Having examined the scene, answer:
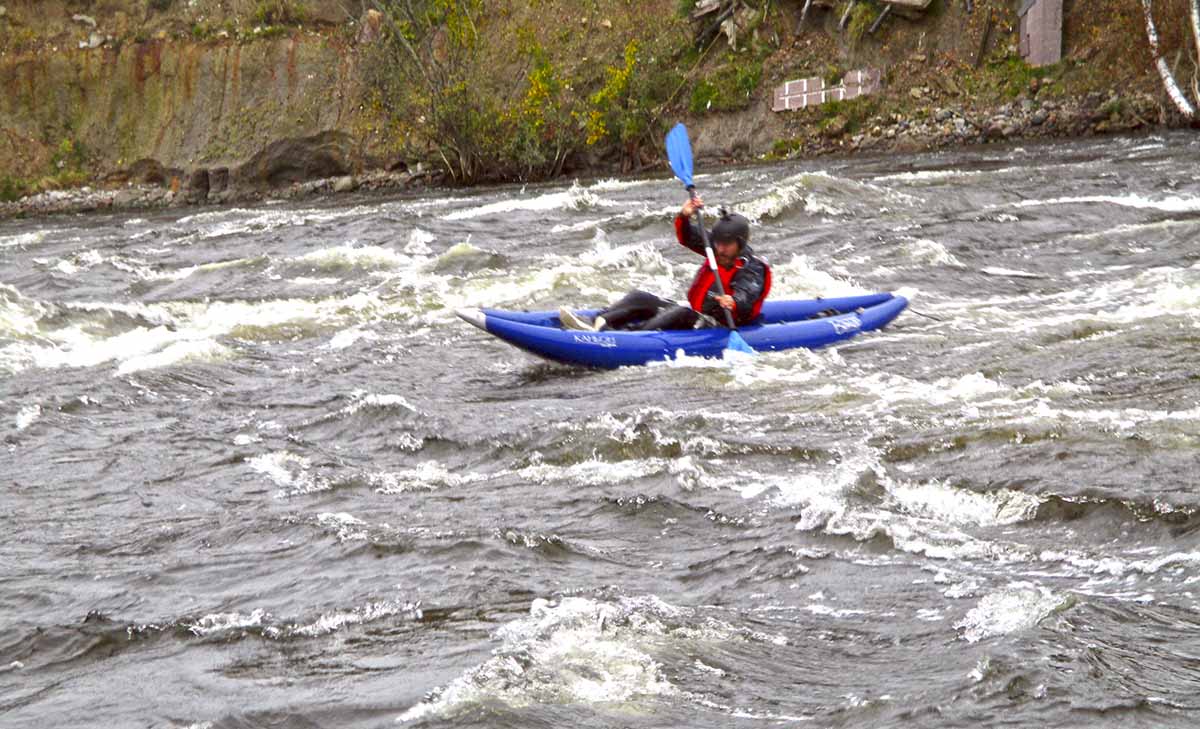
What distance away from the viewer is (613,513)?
226 inches

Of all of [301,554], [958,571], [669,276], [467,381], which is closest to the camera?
[958,571]

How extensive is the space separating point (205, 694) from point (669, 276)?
8655 millimetres

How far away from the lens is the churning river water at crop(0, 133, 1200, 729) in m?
4.01

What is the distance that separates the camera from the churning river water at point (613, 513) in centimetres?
401

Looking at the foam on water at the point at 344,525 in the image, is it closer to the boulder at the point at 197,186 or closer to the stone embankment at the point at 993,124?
the stone embankment at the point at 993,124

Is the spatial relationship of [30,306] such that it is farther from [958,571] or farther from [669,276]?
[958,571]

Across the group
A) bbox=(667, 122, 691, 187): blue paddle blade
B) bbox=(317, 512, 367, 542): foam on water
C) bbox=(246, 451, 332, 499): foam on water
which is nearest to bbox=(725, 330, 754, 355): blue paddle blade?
bbox=(667, 122, 691, 187): blue paddle blade

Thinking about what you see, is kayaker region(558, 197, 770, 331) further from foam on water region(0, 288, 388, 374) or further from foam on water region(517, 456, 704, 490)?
foam on water region(0, 288, 388, 374)

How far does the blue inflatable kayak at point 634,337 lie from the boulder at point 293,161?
67.5ft

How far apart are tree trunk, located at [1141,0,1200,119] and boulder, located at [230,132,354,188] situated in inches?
590

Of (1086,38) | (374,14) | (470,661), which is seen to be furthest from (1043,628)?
(374,14)

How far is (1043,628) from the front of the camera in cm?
416

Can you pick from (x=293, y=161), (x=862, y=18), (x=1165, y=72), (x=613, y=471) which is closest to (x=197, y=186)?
(x=293, y=161)

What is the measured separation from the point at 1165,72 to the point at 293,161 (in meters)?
16.5
